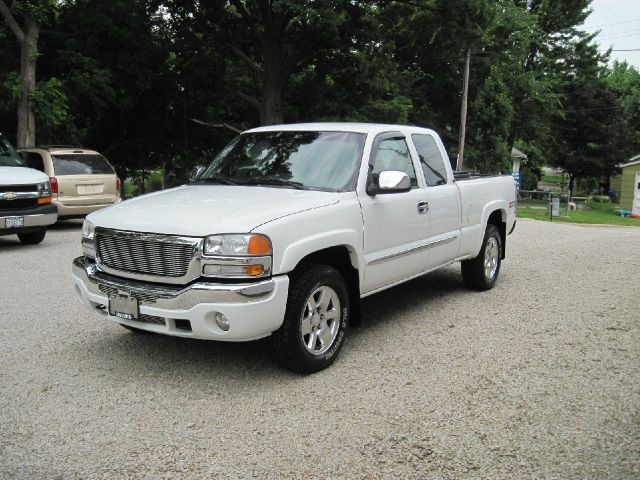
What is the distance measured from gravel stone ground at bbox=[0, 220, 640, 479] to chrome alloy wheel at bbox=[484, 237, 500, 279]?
87 cm

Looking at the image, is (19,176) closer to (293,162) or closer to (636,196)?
(293,162)

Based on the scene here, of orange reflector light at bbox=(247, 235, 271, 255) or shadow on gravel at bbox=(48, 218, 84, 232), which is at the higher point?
orange reflector light at bbox=(247, 235, 271, 255)

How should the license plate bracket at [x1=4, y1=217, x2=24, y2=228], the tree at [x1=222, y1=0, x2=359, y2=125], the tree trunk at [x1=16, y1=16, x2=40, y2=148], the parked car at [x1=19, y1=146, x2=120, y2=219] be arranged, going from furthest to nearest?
the tree at [x1=222, y1=0, x2=359, y2=125]
the tree trunk at [x1=16, y1=16, x2=40, y2=148]
the parked car at [x1=19, y1=146, x2=120, y2=219]
the license plate bracket at [x1=4, y1=217, x2=24, y2=228]

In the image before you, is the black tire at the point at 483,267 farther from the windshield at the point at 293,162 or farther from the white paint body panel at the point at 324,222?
the windshield at the point at 293,162

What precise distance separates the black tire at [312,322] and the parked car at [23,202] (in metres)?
7.16

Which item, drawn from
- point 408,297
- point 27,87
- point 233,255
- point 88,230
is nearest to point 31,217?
point 88,230

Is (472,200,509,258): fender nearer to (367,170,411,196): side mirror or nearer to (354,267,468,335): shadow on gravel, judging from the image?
(354,267,468,335): shadow on gravel

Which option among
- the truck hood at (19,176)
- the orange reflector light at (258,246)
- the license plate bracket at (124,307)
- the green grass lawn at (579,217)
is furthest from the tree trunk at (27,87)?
the green grass lawn at (579,217)

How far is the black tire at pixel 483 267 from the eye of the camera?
24.6 ft

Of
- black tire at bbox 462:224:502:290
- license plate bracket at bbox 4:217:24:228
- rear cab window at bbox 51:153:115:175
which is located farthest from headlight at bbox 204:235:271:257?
rear cab window at bbox 51:153:115:175

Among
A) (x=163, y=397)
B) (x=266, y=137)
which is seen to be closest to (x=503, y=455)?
(x=163, y=397)

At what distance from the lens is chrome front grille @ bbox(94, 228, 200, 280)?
167 inches

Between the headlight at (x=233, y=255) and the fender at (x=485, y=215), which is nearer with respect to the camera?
the headlight at (x=233, y=255)

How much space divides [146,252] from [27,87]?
15.8 m
